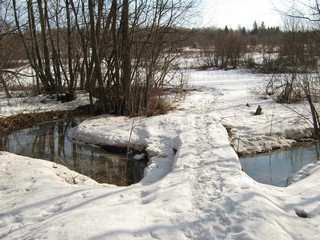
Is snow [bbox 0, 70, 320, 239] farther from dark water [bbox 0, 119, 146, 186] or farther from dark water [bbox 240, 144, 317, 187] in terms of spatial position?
dark water [bbox 0, 119, 146, 186]

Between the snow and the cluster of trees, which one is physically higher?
the cluster of trees

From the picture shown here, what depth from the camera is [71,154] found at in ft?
27.8

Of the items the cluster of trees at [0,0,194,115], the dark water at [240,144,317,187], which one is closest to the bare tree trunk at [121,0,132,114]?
the cluster of trees at [0,0,194,115]

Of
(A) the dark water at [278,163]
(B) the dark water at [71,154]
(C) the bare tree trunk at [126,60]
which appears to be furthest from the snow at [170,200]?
(C) the bare tree trunk at [126,60]

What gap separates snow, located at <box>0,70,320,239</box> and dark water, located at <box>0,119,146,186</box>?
52 cm

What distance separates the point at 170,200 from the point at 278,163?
399 centimetres

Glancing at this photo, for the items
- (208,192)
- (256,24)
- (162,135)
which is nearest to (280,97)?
(162,135)

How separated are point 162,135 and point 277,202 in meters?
4.43

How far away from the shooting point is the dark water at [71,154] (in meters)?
7.14

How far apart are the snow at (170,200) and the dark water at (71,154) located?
1.70 ft

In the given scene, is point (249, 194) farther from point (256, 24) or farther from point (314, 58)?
point (256, 24)

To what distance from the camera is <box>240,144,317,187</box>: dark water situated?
22.4 ft

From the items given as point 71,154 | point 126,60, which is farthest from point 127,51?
point 71,154

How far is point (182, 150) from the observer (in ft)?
22.9
